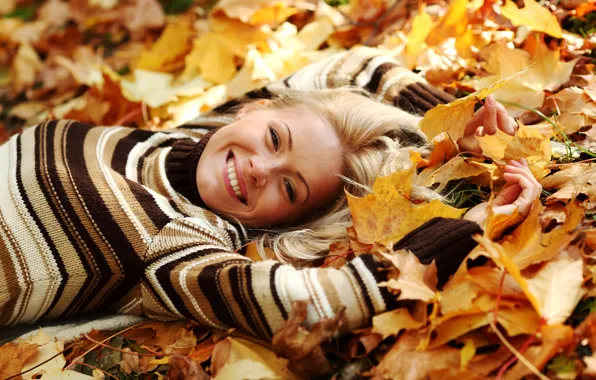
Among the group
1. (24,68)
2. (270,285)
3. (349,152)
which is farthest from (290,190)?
(24,68)

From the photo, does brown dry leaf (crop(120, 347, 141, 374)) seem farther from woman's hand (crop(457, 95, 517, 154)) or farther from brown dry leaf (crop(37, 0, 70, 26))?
brown dry leaf (crop(37, 0, 70, 26))

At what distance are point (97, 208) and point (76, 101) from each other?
136 cm

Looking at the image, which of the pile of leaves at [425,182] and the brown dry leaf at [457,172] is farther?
the brown dry leaf at [457,172]

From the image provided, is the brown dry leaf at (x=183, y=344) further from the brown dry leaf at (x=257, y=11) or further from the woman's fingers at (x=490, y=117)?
the brown dry leaf at (x=257, y=11)

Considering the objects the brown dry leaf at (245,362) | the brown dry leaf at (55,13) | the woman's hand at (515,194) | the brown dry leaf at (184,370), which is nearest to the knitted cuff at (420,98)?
the woman's hand at (515,194)

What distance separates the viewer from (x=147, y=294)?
5.27ft

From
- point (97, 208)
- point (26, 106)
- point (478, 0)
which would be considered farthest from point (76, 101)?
point (478, 0)

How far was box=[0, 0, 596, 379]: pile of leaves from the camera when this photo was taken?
1.17m

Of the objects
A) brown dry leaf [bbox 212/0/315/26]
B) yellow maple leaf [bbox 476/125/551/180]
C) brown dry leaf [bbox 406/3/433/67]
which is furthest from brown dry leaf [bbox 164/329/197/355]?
brown dry leaf [bbox 212/0/315/26]

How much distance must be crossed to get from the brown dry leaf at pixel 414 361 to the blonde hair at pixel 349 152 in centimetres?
50

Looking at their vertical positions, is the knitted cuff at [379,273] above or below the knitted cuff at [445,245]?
below

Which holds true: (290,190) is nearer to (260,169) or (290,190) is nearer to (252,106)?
(260,169)

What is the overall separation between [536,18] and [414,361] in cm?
137

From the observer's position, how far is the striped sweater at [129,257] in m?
1.35
